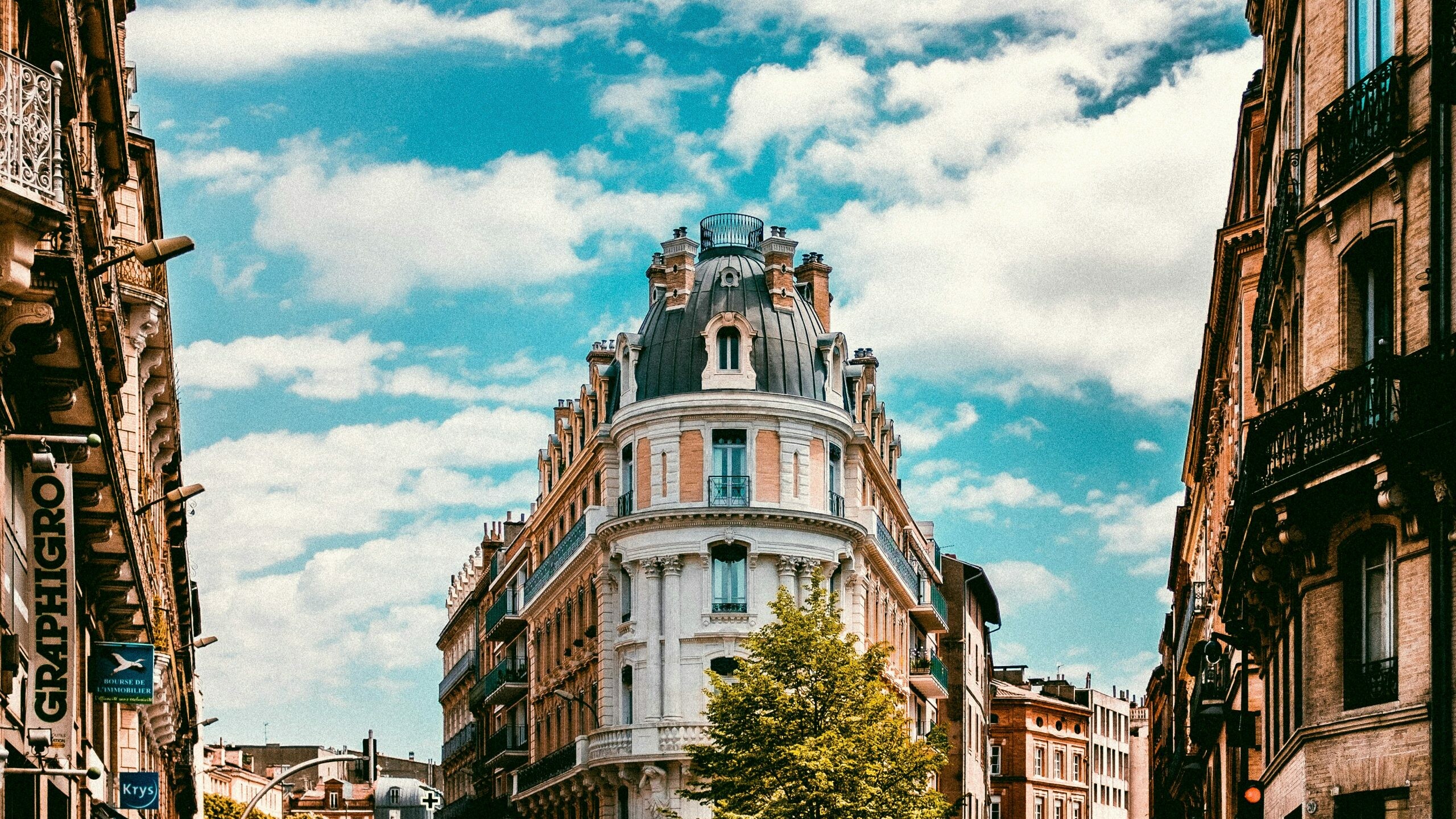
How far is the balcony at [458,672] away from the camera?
96.2m

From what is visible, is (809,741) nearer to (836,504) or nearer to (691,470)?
(691,470)

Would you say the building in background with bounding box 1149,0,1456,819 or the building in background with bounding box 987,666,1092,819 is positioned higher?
the building in background with bounding box 1149,0,1456,819

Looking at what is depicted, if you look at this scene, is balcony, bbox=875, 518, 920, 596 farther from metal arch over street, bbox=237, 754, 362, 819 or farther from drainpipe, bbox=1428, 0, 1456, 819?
drainpipe, bbox=1428, 0, 1456, 819

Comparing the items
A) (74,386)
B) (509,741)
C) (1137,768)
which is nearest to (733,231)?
(509,741)

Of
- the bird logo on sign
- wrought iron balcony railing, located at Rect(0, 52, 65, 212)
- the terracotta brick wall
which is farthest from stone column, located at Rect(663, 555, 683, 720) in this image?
wrought iron balcony railing, located at Rect(0, 52, 65, 212)

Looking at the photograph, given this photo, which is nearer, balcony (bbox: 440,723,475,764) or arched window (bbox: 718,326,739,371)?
arched window (bbox: 718,326,739,371)

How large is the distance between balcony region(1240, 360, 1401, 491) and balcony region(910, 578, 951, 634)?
155 ft

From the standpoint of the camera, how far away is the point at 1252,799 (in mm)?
24094

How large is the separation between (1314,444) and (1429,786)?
13.1 feet

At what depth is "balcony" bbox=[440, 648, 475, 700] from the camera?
96.2 meters

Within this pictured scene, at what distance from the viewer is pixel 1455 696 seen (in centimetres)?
1866

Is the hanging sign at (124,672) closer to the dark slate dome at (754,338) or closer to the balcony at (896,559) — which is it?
the dark slate dome at (754,338)

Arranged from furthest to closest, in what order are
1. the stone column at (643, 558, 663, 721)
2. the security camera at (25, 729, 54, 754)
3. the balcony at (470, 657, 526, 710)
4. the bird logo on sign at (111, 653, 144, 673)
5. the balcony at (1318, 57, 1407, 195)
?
the balcony at (470, 657, 526, 710)
the stone column at (643, 558, 663, 721)
the bird logo on sign at (111, 653, 144, 673)
the balcony at (1318, 57, 1407, 195)
the security camera at (25, 729, 54, 754)

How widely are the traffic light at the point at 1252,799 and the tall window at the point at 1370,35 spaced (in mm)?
8541
